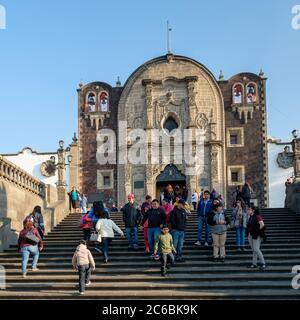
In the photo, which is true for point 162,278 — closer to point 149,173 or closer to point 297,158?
point 297,158

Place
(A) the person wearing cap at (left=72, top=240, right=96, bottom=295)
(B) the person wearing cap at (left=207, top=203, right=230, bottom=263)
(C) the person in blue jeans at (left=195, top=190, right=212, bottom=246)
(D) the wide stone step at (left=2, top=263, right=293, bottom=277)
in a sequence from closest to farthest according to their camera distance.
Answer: (A) the person wearing cap at (left=72, top=240, right=96, bottom=295)
(D) the wide stone step at (left=2, top=263, right=293, bottom=277)
(B) the person wearing cap at (left=207, top=203, right=230, bottom=263)
(C) the person in blue jeans at (left=195, top=190, right=212, bottom=246)

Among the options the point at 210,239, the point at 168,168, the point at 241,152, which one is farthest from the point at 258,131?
the point at 210,239

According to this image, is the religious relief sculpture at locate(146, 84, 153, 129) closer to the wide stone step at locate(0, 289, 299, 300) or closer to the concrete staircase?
the concrete staircase

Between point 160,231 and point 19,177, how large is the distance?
7.41 m

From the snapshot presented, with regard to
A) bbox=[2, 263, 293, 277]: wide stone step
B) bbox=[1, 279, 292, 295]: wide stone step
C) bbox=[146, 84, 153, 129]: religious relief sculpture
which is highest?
bbox=[146, 84, 153, 129]: religious relief sculpture

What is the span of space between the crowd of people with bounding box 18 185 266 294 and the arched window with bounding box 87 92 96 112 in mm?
20109

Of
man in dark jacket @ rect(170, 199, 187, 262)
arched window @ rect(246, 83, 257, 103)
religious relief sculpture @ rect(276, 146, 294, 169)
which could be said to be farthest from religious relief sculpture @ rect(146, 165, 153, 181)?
man in dark jacket @ rect(170, 199, 187, 262)

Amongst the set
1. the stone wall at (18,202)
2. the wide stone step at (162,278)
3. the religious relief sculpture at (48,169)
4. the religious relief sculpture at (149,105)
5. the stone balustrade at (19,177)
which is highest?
the religious relief sculpture at (149,105)

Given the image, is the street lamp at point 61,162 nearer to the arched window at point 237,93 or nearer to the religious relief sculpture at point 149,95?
the religious relief sculpture at point 149,95

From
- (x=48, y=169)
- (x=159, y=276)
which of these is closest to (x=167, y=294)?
(x=159, y=276)

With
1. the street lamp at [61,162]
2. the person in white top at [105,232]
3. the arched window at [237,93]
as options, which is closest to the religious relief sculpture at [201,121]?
the arched window at [237,93]

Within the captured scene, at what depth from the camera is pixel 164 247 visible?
15062 millimetres

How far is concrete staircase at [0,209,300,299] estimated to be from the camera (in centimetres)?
1375

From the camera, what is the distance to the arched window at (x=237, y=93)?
36.7 m
